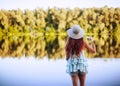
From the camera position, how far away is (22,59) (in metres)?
4.38

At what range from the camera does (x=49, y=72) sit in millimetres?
4309

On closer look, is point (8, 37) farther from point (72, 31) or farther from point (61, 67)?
point (72, 31)

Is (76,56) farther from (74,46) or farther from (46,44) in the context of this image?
(46,44)

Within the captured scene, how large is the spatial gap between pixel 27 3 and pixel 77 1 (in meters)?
0.68

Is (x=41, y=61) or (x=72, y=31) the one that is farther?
(x=41, y=61)

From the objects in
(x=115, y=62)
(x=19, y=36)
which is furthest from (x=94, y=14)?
(x=19, y=36)

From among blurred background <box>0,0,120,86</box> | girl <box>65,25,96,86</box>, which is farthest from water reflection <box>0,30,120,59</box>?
girl <box>65,25,96,86</box>

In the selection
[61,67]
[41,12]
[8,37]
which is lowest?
[61,67]

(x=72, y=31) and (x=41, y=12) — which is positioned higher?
(x=41, y=12)

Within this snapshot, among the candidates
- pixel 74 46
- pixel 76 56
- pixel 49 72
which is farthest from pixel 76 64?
pixel 49 72

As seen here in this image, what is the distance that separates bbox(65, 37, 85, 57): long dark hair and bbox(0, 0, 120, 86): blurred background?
846 millimetres

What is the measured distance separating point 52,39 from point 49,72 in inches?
17.5

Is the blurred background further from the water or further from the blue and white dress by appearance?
the blue and white dress

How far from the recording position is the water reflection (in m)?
4.32
